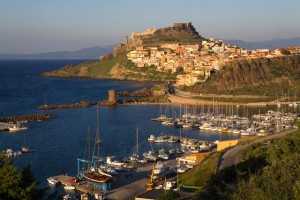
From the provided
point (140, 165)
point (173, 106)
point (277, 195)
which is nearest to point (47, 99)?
point (173, 106)

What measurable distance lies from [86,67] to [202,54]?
1859 centimetres

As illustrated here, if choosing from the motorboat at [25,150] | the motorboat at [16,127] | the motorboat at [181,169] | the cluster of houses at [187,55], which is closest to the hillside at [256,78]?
the cluster of houses at [187,55]

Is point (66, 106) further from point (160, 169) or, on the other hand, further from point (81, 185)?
point (81, 185)

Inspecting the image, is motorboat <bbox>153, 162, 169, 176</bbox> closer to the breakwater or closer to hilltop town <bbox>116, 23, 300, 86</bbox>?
the breakwater

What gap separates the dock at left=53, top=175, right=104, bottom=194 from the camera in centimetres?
1370

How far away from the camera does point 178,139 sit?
70.6 feet

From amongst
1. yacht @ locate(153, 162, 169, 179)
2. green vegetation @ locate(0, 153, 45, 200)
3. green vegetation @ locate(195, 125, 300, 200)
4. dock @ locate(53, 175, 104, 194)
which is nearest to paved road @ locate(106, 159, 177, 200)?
yacht @ locate(153, 162, 169, 179)

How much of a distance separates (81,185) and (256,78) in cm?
2801

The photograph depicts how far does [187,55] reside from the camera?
58.2m

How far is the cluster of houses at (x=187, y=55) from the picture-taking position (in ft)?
158

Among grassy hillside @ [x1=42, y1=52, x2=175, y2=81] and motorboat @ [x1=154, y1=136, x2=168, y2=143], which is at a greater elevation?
grassy hillside @ [x1=42, y1=52, x2=175, y2=81]

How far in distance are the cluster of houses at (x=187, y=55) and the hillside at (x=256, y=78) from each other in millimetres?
2367

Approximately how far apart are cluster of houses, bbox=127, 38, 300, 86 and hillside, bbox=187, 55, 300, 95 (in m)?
2.37

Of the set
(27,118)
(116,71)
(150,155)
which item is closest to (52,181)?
(150,155)
